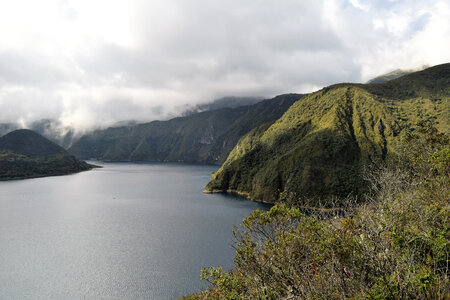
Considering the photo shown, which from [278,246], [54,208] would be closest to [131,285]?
[278,246]

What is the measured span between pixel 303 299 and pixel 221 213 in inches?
4707

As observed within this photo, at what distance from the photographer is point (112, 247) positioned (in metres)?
88.3

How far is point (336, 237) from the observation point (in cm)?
1825

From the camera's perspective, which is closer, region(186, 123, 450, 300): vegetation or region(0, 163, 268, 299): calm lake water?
region(186, 123, 450, 300): vegetation

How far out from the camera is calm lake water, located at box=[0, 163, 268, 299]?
210 feet

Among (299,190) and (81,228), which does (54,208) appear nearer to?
(81,228)

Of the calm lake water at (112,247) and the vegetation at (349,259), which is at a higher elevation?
the vegetation at (349,259)

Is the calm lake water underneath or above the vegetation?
underneath

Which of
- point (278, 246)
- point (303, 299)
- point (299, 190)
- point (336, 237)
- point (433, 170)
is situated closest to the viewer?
point (303, 299)

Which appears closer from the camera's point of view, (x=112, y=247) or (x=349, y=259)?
(x=349, y=259)

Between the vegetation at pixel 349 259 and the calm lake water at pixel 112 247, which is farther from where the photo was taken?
the calm lake water at pixel 112 247

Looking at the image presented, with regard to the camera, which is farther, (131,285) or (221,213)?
(221,213)

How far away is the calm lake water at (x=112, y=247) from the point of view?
210 ft

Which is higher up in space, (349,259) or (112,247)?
(349,259)
